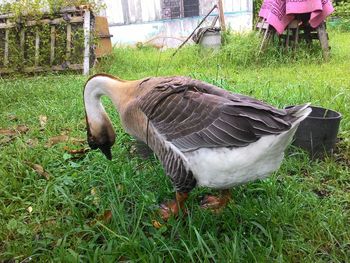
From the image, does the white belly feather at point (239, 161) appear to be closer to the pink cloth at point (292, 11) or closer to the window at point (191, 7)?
the pink cloth at point (292, 11)

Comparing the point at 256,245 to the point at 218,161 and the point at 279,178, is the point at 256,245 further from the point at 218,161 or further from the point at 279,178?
the point at 279,178

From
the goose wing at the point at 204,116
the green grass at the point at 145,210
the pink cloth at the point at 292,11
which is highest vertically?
the pink cloth at the point at 292,11

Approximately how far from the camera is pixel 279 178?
9.13 ft

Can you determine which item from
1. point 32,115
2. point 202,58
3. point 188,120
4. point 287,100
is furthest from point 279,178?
point 202,58

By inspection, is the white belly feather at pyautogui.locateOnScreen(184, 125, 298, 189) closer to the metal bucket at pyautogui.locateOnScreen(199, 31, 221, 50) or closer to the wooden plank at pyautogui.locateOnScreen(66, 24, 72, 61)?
the wooden plank at pyautogui.locateOnScreen(66, 24, 72, 61)

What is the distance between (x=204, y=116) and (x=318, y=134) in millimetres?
1321

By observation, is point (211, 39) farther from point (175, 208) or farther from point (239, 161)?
point (239, 161)

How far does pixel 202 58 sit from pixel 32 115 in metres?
4.08

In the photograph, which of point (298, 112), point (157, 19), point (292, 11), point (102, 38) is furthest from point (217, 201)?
point (157, 19)

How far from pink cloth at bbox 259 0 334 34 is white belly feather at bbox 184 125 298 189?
563 cm

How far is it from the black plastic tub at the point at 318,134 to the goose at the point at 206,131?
0.98m

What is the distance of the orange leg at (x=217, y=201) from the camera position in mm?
2451

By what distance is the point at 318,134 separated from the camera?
3.00 meters

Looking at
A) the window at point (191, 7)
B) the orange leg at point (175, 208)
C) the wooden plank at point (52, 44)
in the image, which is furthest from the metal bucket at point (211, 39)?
the orange leg at point (175, 208)
